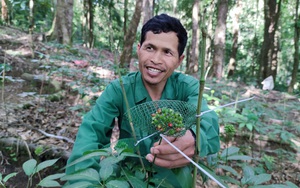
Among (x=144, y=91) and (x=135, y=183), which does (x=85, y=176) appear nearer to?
(x=135, y=183)

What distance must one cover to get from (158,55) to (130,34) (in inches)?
176

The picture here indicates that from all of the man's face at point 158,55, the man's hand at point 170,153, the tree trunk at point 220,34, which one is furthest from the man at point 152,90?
the tree trunk at point 220,34

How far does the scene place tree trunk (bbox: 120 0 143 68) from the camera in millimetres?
5367

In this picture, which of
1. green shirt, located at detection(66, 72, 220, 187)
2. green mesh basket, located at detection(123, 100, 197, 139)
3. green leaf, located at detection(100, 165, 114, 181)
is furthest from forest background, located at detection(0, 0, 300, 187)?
green leaf, located at detection(100, 165, 114, 181)

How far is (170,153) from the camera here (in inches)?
30.8

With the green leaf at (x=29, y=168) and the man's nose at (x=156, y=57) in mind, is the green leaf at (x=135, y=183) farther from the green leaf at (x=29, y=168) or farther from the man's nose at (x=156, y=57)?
the man's nose at (x=156, y=57)

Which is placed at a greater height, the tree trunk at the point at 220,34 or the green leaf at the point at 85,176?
the tree trunk at the point at 220,34

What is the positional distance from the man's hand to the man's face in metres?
0.55

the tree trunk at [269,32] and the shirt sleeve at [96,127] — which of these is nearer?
the shirt sleeve at [96,127]

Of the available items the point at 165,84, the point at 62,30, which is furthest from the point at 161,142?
the point at 62,30

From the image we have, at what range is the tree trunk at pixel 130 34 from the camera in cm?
537

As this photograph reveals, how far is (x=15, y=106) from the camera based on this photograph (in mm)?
3090

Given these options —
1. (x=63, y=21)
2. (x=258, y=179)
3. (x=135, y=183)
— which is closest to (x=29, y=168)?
(x=135, y=183)

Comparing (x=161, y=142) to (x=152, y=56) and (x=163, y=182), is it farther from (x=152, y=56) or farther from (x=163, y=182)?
(x=152, y=56)
